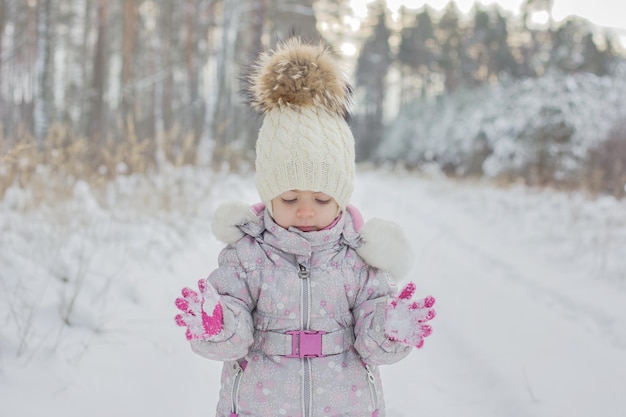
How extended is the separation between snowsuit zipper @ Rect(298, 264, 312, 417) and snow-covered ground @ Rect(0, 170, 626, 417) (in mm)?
914

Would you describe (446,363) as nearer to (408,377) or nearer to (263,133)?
(408,377)

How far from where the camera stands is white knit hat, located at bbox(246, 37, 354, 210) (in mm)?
1849

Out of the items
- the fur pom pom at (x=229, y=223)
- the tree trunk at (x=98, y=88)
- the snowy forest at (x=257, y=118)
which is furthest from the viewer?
the tree trunk at (x=98, y=88)

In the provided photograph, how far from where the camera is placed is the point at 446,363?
3.19 metres

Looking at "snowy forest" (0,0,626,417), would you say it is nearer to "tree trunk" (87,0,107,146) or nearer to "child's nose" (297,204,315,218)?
"tree trunk" (87,0,107,146)

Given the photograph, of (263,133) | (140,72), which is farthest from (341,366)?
(140,72)

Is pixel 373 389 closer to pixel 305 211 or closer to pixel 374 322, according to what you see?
pixel 374 322

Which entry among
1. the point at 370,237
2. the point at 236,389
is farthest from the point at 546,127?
the point at 236,389

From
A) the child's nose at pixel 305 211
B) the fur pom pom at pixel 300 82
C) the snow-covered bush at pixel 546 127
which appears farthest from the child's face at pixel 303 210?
the snow-covered bush at pixel 546 127

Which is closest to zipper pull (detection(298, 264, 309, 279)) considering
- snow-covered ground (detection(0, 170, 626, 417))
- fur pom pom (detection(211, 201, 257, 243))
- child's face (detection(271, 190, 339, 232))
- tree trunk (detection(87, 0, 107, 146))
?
child's face (detection(271, 190, 339, 232))

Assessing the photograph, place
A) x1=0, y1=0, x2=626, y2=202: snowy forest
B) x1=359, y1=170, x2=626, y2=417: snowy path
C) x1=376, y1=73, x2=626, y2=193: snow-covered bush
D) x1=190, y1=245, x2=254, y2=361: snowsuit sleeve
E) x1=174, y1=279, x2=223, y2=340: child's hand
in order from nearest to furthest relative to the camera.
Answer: x1=174, y1=279, x2=223, y2=340: child's hand, x1=190, y1=245, x2=254, y2=361: snowsuit sleeve, x1=359, y1=170, x2=626, y2=417: snowy path, x1=0, y1=0, x2=626, y2=202: snowy forest, x1=376, y1=73, x2=626, y2=193: snow-covered bush

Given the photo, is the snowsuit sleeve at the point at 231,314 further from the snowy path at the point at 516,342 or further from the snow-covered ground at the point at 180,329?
the snowy path at the point at 516,342

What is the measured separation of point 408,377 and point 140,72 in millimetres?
25561

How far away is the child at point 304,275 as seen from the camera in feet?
5.81
